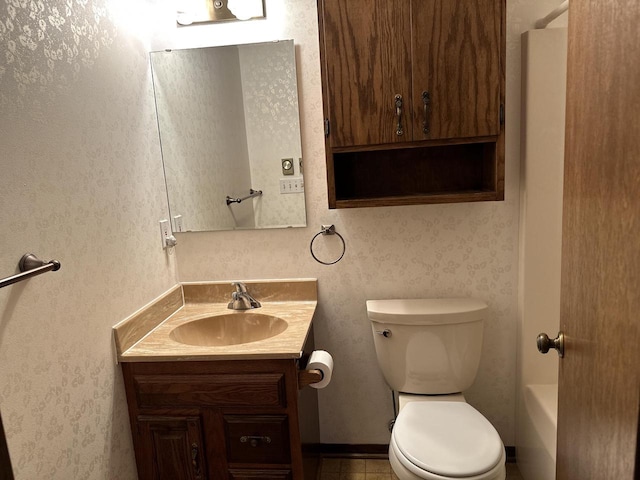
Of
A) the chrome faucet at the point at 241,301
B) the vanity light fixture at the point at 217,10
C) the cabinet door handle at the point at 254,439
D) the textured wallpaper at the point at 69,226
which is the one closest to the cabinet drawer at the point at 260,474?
the cabinet door handle at the point at 254,439

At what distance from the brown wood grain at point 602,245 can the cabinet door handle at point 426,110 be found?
62cm

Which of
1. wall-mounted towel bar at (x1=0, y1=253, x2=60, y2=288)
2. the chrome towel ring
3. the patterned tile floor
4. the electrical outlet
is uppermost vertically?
the electrical outlet

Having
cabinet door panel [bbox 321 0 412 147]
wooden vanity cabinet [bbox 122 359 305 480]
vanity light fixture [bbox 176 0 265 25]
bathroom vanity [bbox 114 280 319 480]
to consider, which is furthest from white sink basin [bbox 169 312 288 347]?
vanity light fixture [bbox 176 0 265 25]

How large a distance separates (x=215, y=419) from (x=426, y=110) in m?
1.32

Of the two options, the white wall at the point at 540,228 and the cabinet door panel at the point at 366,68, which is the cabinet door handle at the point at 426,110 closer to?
the cabinet door panel at the point at 366,68

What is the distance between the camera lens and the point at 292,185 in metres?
1.90

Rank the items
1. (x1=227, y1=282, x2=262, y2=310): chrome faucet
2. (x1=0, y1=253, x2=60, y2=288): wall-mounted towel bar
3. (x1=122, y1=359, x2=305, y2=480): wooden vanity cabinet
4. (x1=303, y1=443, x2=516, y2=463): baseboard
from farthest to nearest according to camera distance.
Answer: (x1=303, y1=443, x2=516, y2=463): baseboard → (x1=227, y1=282, x2=262, y2=310): chrome faucet → (x1=122, y1=359, x2=305, y2=480): wooden vanity cabinet → (x1=0, y1=253, x2=60, y2=288): wall-mounted towel bar

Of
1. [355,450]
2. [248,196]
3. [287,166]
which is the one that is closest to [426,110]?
[287,166]

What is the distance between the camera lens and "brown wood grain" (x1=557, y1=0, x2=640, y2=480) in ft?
2.35

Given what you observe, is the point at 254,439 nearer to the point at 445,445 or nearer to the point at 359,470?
the point at 445,445

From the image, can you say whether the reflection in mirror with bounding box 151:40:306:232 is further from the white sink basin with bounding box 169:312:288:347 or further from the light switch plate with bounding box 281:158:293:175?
the white sink basin with bounding box 169:312:288:347

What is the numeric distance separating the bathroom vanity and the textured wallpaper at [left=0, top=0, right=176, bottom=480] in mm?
76

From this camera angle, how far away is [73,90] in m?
1.29

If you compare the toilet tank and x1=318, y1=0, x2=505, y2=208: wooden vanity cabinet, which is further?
the toilet tank
